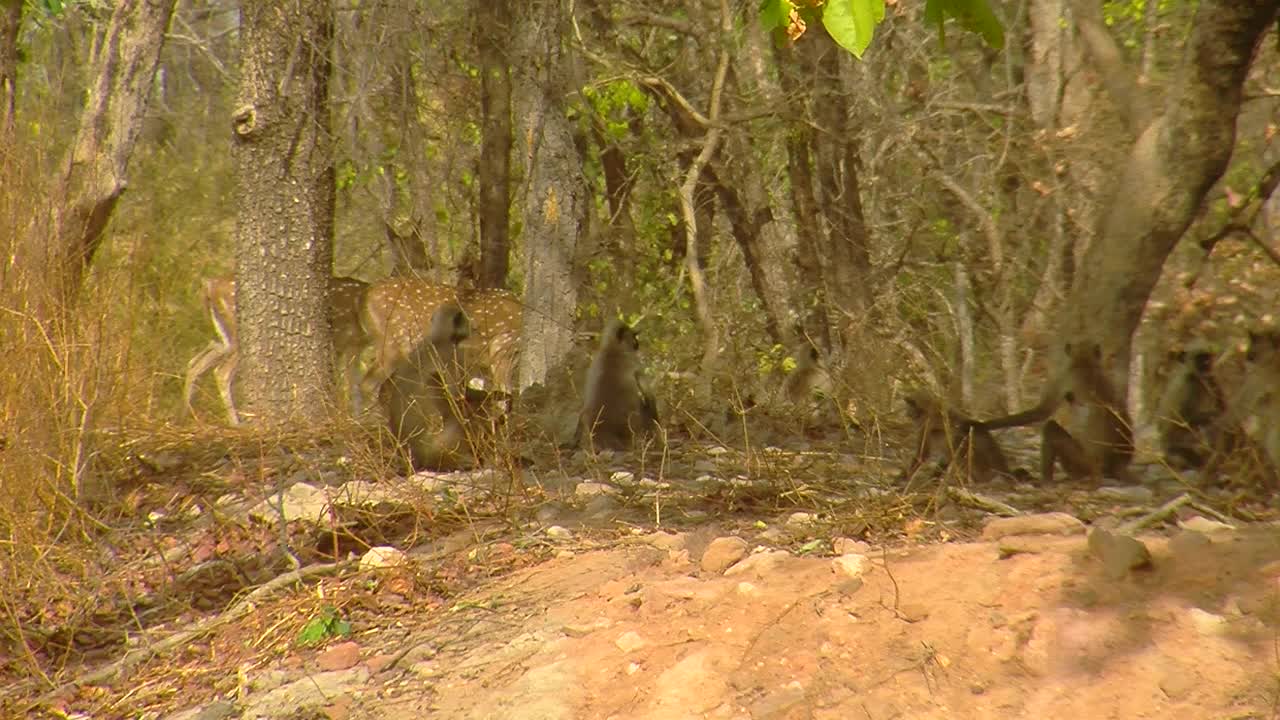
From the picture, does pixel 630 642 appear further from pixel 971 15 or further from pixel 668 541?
pixel 971 15

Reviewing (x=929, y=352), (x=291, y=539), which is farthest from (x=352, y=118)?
(x=291, y=539)

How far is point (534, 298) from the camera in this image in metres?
8.09

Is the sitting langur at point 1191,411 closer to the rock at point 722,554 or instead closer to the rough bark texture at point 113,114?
the rock at point 722,554

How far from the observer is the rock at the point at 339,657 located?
4305 mm

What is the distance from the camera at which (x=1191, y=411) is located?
5.55 meters

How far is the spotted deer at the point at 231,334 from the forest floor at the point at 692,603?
18.7 ft

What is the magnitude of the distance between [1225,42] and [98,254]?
517 cm

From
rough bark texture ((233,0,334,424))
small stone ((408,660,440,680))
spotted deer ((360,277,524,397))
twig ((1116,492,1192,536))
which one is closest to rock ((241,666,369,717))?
small stone ((408,660,440,680))

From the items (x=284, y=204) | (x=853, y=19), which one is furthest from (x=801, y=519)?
(x=284, y=204)

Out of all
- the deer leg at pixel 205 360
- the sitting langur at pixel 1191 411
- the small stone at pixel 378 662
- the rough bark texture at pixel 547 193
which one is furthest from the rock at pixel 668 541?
the deer leg at pixel 205 360

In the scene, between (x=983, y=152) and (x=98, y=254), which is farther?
(x=983, y=152)

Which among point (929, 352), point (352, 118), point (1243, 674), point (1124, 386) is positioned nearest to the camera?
point (1243, 674)

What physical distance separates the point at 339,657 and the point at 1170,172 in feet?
11.0

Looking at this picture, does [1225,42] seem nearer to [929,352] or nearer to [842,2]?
[842,2]
